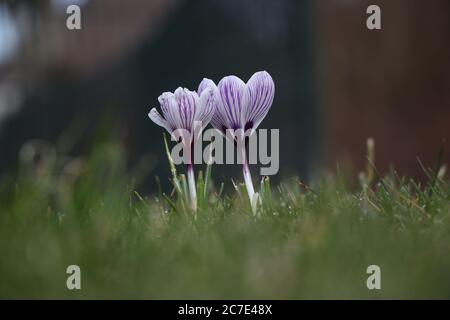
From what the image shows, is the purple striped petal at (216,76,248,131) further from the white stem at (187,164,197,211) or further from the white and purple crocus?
the white stem at (187,164,197,211)

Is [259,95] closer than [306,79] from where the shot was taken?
Yes

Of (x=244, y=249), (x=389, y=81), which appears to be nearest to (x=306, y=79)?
(x=389, y=81)

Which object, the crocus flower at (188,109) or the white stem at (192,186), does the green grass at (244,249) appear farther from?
the crocus flower at (188,109)

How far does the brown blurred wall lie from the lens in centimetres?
532

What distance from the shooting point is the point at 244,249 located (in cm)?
128

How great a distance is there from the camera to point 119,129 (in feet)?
17.4

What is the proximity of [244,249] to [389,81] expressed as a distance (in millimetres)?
4280

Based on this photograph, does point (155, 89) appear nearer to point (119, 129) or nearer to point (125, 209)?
point (119, 129)

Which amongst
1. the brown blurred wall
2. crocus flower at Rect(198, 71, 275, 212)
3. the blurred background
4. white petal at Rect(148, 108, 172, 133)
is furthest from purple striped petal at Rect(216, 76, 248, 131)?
the brown blurred wall

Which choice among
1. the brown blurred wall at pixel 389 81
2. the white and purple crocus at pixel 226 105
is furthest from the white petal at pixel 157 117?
the brown blurred wall at pixel 389 81

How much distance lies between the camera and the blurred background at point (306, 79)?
533 centimetres

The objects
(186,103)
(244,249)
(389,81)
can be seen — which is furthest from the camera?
(389,81)

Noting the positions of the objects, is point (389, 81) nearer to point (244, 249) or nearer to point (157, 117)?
point (157, 117)
